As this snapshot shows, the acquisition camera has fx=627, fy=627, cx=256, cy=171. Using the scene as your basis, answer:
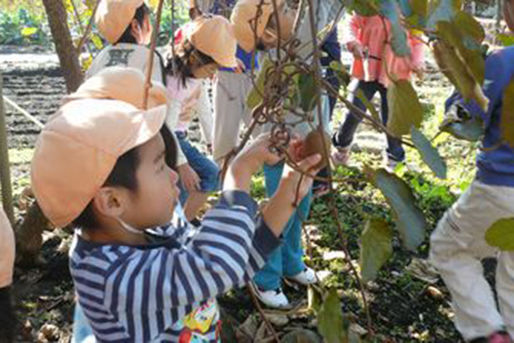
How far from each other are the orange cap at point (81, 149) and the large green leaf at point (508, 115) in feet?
1.75

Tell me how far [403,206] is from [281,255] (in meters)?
1.56

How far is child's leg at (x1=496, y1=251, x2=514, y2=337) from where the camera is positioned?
1957 millimetres

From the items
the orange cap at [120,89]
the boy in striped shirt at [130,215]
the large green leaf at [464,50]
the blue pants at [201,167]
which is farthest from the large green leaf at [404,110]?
the blue pants at [201,167]

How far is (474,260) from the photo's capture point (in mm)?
2066

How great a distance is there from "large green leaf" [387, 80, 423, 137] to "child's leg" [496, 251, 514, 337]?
1246mm

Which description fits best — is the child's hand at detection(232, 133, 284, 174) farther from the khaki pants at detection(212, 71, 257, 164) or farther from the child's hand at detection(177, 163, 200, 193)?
the khaki pants at detection(212, 71, 257, 164)

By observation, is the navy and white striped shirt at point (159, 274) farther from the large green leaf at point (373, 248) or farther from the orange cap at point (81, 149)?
the large green leaf at point (373, 248)

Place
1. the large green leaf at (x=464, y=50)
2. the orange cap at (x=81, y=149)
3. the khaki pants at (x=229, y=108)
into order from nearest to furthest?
1. the large green leaf at (x=464, y=50)
2. the orange cap at (x=81, y=149)
3. the khaki pants at (x=229, y=108)

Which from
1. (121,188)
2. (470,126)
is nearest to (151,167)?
(121,188)

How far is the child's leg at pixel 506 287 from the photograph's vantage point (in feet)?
6.42

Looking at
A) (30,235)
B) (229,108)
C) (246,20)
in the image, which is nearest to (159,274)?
(246,20)

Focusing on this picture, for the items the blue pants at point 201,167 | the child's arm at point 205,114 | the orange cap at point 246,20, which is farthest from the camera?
the child's arm at point 205,114

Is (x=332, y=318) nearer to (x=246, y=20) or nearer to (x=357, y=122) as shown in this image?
(x=246, y=20)

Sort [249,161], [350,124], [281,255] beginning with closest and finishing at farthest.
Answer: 1. [249,161]
2. [281,255]
3. [350,124]
